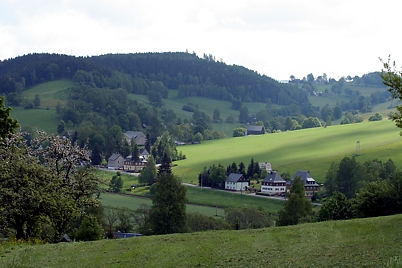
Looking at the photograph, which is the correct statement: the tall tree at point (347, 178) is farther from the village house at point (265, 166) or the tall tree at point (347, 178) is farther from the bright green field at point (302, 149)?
the village house at point (265, 166)

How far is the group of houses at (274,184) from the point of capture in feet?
292

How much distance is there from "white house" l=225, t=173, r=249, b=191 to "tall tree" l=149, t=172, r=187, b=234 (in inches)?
1645

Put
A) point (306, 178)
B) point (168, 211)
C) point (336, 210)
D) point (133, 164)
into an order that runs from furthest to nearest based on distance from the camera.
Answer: point (133, 164) < point (306, 178) < point (168, 211) < point (336, 210)

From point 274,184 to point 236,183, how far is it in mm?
8259

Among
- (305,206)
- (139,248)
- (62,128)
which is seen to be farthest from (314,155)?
(139,248)

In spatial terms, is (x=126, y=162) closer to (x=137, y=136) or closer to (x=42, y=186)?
(x=137, y=136)

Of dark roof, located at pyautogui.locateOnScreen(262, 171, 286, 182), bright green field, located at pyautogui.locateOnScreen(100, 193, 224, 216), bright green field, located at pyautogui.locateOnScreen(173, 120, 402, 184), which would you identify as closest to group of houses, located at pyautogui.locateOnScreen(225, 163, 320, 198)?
dark roof, located at pyautogui.locateOnScreen(262, 171, 286, 182)

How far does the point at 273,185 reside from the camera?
9156 centimetres

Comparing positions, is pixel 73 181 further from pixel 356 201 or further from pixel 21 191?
pixel 356 201

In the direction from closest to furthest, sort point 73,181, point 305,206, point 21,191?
point 21,191 → point 73,181 → point 305,206

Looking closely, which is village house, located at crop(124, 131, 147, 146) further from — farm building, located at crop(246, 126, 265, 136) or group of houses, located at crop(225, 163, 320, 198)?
group of houses, located at crop(225, 163, 320, 198)

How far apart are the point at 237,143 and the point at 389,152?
57042 millimetres

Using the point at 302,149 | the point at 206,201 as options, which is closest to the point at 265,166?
the point at 302,149

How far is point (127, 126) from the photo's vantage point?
192 meters
